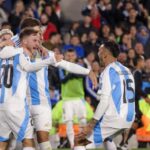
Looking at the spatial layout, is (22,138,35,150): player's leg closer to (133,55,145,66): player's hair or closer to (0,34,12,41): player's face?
(0,34,12,41): player's face

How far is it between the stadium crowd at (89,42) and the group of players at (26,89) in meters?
3.92

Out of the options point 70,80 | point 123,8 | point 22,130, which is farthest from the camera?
point 123,8

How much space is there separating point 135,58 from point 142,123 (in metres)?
2.47

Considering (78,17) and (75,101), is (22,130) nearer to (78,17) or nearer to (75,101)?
(75,101)

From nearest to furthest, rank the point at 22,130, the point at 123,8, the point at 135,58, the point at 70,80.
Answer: the point at 22,130
the point at 70,80
the point at 135,58
the point at 123,8

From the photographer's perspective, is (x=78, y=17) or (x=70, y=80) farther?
(x=78, y=17)

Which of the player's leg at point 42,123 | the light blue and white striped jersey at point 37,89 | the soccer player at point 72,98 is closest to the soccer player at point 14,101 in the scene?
the player's leg at point 42,123

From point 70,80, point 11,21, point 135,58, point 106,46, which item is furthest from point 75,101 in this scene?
point 106,46

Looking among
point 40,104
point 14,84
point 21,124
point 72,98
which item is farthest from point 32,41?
point 72,98

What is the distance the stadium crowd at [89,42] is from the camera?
14758 mm

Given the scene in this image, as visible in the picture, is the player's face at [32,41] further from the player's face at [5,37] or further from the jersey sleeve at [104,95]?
the jersey sleeve at [104,95]

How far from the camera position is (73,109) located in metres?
14.8

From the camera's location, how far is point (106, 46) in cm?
981

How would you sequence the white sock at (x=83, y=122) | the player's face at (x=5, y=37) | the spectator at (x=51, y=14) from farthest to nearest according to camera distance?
the spectator at (x=51, y=14)
the white sock at (x=83, y=122)
the player's face at (x=5, y=37)
